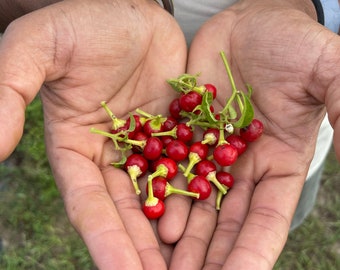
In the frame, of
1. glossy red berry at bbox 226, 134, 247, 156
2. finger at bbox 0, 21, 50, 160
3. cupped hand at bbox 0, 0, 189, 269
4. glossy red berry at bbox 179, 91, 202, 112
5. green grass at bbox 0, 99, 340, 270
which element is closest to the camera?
finger at bbox 0, 21, 50, 160

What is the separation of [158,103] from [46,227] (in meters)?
1.49

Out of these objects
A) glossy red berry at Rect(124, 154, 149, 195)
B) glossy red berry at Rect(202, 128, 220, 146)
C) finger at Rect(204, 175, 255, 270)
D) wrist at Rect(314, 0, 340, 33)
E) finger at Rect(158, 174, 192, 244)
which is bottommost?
finger at Rect(158, 174, 192, 244)

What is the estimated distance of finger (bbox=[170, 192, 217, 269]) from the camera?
2143mm

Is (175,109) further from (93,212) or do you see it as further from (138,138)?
(93,212)

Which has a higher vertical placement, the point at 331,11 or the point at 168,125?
the point at 331,11

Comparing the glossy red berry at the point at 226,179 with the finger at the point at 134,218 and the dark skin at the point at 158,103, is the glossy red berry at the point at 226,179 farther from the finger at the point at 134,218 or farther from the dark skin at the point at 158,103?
the finger at the point at 134,218

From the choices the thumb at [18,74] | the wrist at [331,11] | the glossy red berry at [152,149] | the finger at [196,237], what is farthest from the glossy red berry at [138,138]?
the wrist at [331,11]

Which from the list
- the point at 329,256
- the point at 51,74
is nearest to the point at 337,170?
the point at 329,256

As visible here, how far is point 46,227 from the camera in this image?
3.80 metres

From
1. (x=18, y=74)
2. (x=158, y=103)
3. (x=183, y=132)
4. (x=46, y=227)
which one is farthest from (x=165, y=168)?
(x=46, y=227)

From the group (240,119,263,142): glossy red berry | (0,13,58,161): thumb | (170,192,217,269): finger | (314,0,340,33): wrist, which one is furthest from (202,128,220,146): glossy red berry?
(314,0,340,33): wrist

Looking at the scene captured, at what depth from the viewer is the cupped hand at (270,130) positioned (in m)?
2.14

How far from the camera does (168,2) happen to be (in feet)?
9.73

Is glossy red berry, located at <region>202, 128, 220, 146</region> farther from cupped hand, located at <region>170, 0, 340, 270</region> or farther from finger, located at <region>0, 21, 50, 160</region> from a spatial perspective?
finger, located at <region>0, 21, 50, 160</region>
